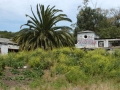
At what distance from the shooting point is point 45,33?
81.8 feet

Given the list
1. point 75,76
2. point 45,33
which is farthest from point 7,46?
point 75,76

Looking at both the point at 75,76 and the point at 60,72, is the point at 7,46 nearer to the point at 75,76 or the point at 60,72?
the point at 60,72


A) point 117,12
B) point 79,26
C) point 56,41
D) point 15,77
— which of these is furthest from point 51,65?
point 117,12

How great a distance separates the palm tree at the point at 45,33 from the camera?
79.5ft

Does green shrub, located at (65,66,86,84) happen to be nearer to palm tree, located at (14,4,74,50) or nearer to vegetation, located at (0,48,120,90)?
vegetation, located at (0,48,120,90)

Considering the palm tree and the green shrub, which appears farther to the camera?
the palm tree

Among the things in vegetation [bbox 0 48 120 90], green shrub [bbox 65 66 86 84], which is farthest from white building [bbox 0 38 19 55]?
green shrub [bbox 65 66 86 84]

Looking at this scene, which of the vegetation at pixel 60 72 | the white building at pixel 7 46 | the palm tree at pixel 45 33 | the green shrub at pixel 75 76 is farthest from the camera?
the white building at pixel 7 46

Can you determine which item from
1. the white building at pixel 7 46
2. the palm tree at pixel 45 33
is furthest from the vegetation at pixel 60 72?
the white building at pixel 7 46

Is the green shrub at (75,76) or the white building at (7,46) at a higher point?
the white building at (7,46)

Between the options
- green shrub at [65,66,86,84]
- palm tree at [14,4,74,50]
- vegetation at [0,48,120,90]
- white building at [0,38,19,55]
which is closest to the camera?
vegetation at [0,48,120,90]

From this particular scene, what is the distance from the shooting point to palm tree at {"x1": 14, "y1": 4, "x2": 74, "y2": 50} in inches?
953

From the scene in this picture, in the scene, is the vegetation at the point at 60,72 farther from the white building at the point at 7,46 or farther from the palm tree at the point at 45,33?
the white building at the point at 7,46

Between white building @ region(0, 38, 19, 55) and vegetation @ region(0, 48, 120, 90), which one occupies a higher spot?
white building @ region(0, 38, 19, 55)
